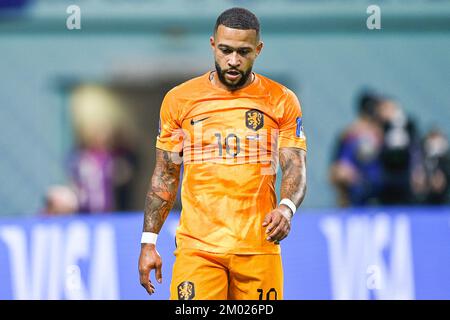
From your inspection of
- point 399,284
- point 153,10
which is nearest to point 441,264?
point 399,284

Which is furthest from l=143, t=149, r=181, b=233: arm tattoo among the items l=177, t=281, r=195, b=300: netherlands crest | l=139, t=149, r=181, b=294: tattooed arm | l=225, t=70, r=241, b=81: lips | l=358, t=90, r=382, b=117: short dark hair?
l=358, t=90, r=382, b=117: short dark hair

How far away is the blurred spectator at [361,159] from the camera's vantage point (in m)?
11.7

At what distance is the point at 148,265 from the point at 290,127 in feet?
3.76

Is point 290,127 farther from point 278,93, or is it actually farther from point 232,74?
point 232,74

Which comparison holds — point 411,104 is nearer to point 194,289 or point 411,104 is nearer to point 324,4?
point 324,4

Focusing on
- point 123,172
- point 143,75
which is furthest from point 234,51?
point 143,75

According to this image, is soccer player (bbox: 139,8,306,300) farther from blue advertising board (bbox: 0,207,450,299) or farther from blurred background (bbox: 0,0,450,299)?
blurred background (bbox: 0,0,450,299)

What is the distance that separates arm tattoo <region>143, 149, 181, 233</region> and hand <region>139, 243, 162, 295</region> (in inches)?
5.7

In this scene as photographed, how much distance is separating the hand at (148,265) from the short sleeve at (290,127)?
0.97m

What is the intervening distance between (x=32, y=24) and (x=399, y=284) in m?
8.05

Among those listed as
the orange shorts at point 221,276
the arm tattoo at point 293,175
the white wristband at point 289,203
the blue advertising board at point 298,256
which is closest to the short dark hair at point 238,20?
the arm tattoo at point 293,175

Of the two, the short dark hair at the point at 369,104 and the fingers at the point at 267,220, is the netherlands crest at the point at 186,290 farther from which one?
the short dark hair at the point at 369,104

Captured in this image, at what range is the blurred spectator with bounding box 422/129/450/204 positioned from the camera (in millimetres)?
12188

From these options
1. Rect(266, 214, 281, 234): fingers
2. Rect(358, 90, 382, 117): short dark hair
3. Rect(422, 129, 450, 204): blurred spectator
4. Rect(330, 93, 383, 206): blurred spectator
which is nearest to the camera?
Rect(266, 214, 281, 234): fingers
